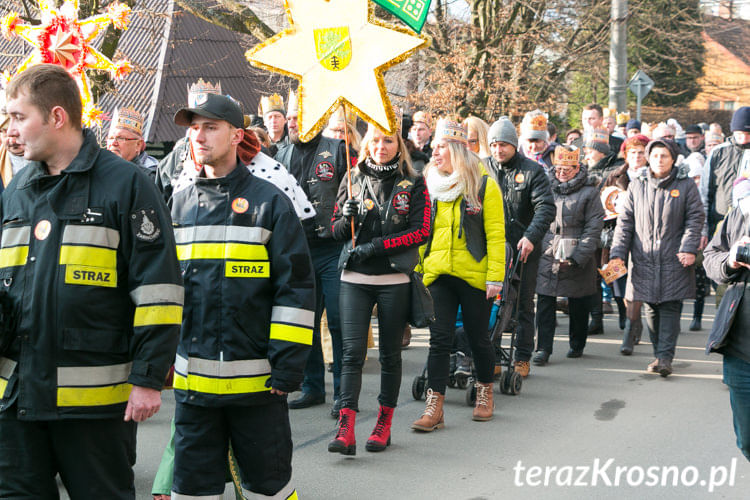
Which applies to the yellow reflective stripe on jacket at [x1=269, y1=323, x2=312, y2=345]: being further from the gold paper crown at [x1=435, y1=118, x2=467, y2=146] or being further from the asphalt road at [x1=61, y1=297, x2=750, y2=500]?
the gold paper crown at [x1=435, y1=118, x2=467, y2=146]

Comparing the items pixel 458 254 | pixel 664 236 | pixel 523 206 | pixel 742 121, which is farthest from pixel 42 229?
pixel 742 121

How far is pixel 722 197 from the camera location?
1107 cm

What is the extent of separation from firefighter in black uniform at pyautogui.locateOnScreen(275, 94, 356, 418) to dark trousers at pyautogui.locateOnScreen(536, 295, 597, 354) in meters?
2.63

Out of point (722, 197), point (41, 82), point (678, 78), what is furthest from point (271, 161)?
point (678, 78)

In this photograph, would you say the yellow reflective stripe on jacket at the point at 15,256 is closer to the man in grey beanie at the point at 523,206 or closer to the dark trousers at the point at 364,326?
the dark trousers at the point at 364,326

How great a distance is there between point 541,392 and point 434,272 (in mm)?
1925

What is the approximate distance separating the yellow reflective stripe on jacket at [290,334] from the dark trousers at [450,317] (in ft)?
8.94

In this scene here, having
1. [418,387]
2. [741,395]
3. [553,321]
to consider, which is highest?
[741,395]

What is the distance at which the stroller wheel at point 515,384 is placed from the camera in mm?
7836

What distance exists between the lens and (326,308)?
7148 millimetres

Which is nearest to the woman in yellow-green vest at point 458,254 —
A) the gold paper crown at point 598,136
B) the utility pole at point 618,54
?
the gold paper crown at point 598,136

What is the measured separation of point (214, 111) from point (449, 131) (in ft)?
9.71

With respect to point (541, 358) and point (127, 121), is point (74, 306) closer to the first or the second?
point (127, 121)

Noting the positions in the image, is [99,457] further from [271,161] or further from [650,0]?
[650,0]
